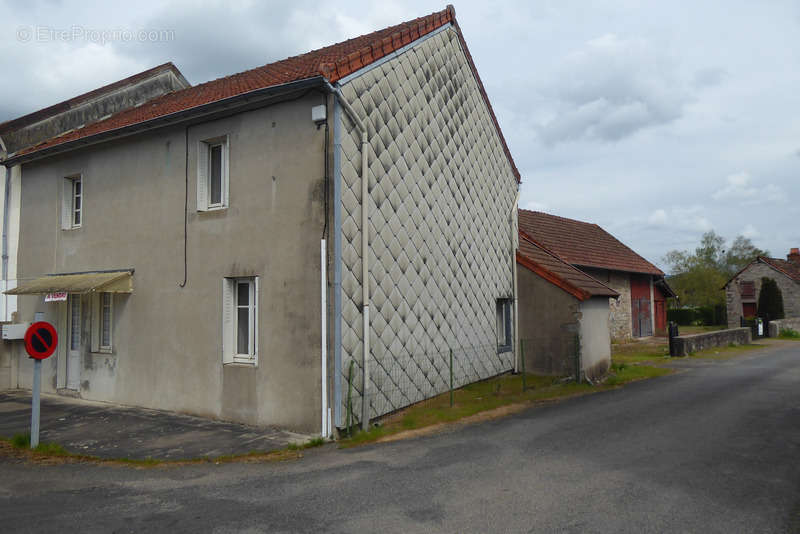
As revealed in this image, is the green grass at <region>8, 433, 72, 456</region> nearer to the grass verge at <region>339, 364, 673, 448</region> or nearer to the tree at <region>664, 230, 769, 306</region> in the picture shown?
the grass verge at <region>339, 364, 673, 448</region>

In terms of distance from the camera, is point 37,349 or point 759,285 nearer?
point 37,349

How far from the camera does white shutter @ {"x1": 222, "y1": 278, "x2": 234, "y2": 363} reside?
9328 millimetres

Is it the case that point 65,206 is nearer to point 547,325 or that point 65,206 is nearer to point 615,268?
Answer: point 547,325

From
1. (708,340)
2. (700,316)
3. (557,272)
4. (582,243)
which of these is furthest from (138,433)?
(700,316)

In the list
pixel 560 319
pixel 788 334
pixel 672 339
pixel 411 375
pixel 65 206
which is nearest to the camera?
pixel 411 375

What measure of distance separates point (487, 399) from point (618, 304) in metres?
15.6

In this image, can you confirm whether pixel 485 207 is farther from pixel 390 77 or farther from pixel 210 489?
pixel 210 489

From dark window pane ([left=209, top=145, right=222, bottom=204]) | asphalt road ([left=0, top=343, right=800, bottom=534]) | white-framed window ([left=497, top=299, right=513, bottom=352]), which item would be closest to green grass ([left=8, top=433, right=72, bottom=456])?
asphalt road ([left=0, top=343, right=800, bottom=534])

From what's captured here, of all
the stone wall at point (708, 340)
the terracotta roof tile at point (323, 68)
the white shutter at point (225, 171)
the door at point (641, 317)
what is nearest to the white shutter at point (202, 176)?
the white shutter at point (225, 171)

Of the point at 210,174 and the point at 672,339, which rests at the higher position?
the point at 210,174

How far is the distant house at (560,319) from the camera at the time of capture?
13.4 meters

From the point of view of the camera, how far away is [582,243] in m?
24.7

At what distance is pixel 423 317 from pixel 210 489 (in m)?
5.57

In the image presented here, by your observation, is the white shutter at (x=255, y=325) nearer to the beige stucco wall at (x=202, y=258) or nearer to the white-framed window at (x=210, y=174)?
the beige stucco wall at (x=202, y=258)
